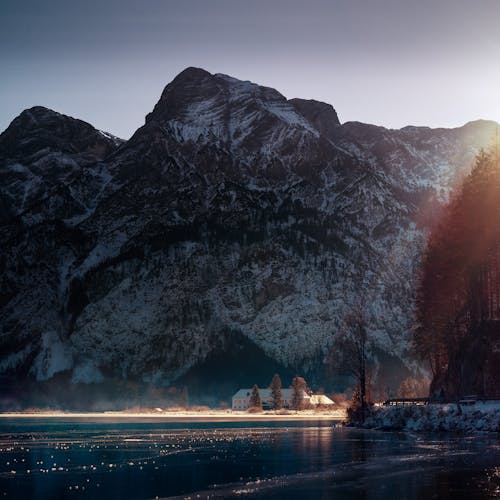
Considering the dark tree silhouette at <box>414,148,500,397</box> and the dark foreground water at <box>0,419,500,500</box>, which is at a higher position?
the dark tree silhouette at <box>414,148,500,397</box>

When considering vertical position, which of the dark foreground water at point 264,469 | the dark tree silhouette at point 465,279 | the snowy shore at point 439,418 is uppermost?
the dark tree silhouette at point 465,279

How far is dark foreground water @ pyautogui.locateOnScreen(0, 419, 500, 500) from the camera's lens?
45344 millimetres

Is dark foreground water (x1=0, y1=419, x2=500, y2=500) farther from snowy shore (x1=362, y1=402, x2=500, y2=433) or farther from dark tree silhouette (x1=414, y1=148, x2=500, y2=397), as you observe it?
dark tree silhouette (x1=414, y1=148, x2=500, y2=397)

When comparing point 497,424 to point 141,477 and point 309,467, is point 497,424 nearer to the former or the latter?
point 309,467

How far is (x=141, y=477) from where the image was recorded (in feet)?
174

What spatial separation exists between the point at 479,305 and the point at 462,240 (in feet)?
34.0

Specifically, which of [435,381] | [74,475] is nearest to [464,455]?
[74,475]

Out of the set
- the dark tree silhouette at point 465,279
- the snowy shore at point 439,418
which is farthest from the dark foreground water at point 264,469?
the dark tree silhouette at point 465,279

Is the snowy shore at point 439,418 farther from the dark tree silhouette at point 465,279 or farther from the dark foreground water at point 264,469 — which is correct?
the dark foreground water at point 264,469

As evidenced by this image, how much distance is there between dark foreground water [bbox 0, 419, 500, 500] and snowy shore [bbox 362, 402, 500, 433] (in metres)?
5.31

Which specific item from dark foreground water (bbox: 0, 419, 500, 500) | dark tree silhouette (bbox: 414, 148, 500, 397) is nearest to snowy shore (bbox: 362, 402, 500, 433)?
dark tree silhouette (bbox: 414, 148, 500, 397)

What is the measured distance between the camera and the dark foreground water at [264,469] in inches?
1785

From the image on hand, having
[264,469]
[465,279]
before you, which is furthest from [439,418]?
[264,469]

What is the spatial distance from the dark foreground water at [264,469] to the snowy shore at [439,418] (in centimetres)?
531
